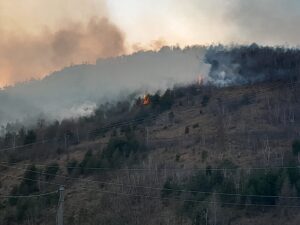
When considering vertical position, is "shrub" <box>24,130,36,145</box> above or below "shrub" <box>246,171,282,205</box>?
above

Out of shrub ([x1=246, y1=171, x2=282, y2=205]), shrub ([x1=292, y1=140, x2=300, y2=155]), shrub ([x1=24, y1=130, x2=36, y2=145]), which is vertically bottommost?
shrub ([x1=246, y1=171, x2=282, y2=205])

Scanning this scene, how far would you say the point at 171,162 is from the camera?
12500 cm

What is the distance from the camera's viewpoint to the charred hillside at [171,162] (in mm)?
95688

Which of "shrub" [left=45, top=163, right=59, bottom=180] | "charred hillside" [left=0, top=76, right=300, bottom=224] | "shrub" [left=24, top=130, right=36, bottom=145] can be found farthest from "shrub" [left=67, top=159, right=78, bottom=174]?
"shrub" [left=24, top=130, right=36, bottom=145]

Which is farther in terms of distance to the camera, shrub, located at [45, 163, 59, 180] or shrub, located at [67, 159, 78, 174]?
shrub, located at [45, 163, 59, 180]

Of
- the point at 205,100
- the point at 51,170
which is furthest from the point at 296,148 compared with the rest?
the point at 51,170

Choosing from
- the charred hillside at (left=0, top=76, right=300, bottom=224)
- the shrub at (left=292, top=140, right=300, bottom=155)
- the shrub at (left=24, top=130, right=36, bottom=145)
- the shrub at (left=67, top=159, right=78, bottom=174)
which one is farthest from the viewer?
the shrub at (left=24, top=130, right=36, bottom=145)

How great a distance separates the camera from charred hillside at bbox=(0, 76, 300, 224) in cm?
9569

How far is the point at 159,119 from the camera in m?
158

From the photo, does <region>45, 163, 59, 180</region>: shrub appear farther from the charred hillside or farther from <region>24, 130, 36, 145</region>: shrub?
<region>24, 130, 36, 145</region>: shrub

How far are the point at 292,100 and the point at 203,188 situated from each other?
62065 mm

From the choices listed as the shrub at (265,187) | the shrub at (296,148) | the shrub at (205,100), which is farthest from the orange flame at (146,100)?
the shrub at (265,187)

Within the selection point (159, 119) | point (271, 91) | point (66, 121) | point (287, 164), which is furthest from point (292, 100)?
point (66, 121)

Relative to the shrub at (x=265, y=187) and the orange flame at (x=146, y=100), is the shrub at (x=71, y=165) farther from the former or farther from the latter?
the shrub at (x=265, y=187)
